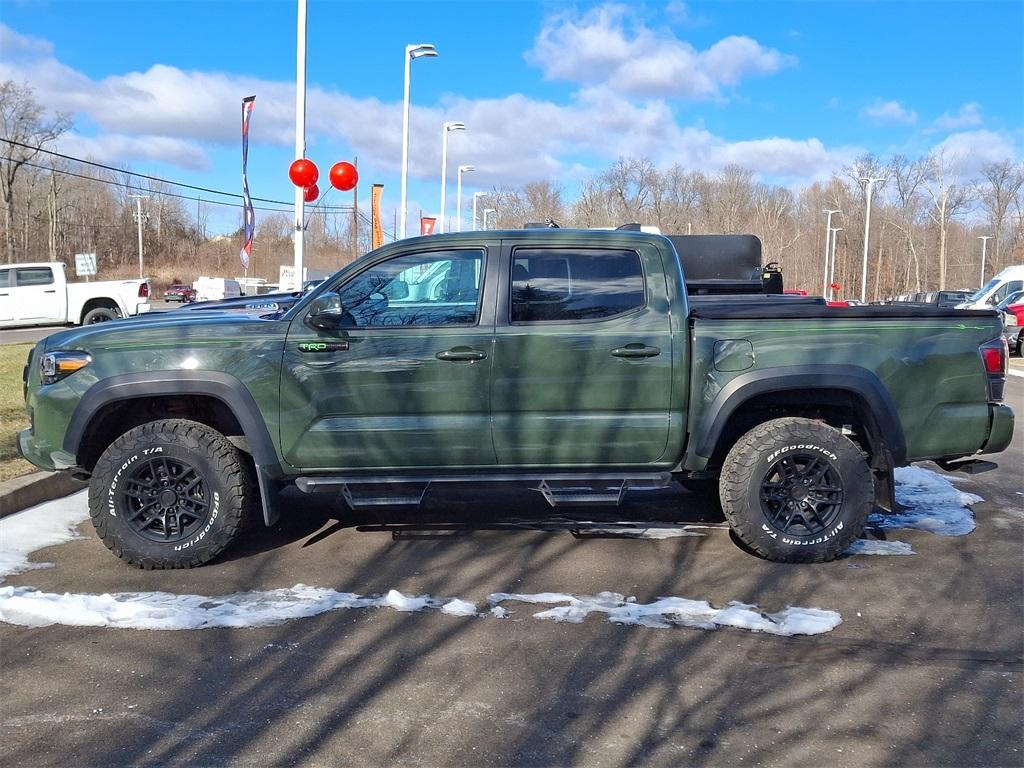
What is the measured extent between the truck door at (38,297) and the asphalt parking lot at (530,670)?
19088mm

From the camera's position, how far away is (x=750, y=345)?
195 inches

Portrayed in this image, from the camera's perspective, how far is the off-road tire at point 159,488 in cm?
488

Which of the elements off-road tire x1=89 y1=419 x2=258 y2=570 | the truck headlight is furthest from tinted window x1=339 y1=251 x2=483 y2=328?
the truck headlight

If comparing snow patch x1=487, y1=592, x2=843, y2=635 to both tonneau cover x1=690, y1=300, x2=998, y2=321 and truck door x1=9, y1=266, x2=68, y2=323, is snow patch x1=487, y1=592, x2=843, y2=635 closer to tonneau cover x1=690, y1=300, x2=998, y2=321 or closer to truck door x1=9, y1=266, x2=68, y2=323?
tonneau cover x1=690, y1=300, x2=998, y2=321

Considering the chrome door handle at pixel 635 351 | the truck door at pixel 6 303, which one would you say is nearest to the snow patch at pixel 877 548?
the chrome door handle at pixel 635 351

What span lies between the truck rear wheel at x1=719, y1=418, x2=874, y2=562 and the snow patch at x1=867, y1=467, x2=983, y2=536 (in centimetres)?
107

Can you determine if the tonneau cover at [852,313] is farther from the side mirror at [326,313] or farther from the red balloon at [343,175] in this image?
the red balloon at [343,175]

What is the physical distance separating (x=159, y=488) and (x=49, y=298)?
19.8 meters

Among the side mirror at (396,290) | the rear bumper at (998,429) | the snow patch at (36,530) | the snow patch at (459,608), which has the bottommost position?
the snow patch at (36,530)

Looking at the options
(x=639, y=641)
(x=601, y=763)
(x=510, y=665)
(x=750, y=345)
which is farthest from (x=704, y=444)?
(x=601, y=763)

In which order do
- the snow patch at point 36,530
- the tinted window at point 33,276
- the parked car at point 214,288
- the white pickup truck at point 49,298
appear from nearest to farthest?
the snow patch at point 36,530 → the white pickup truck at point 49,298 → the tinted window at point 33,276 → the parked car at point 214,288

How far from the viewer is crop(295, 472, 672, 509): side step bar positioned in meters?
4.96

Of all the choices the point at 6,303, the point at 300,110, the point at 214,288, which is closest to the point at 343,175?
the point at 300,110

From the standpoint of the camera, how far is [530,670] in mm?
3680
